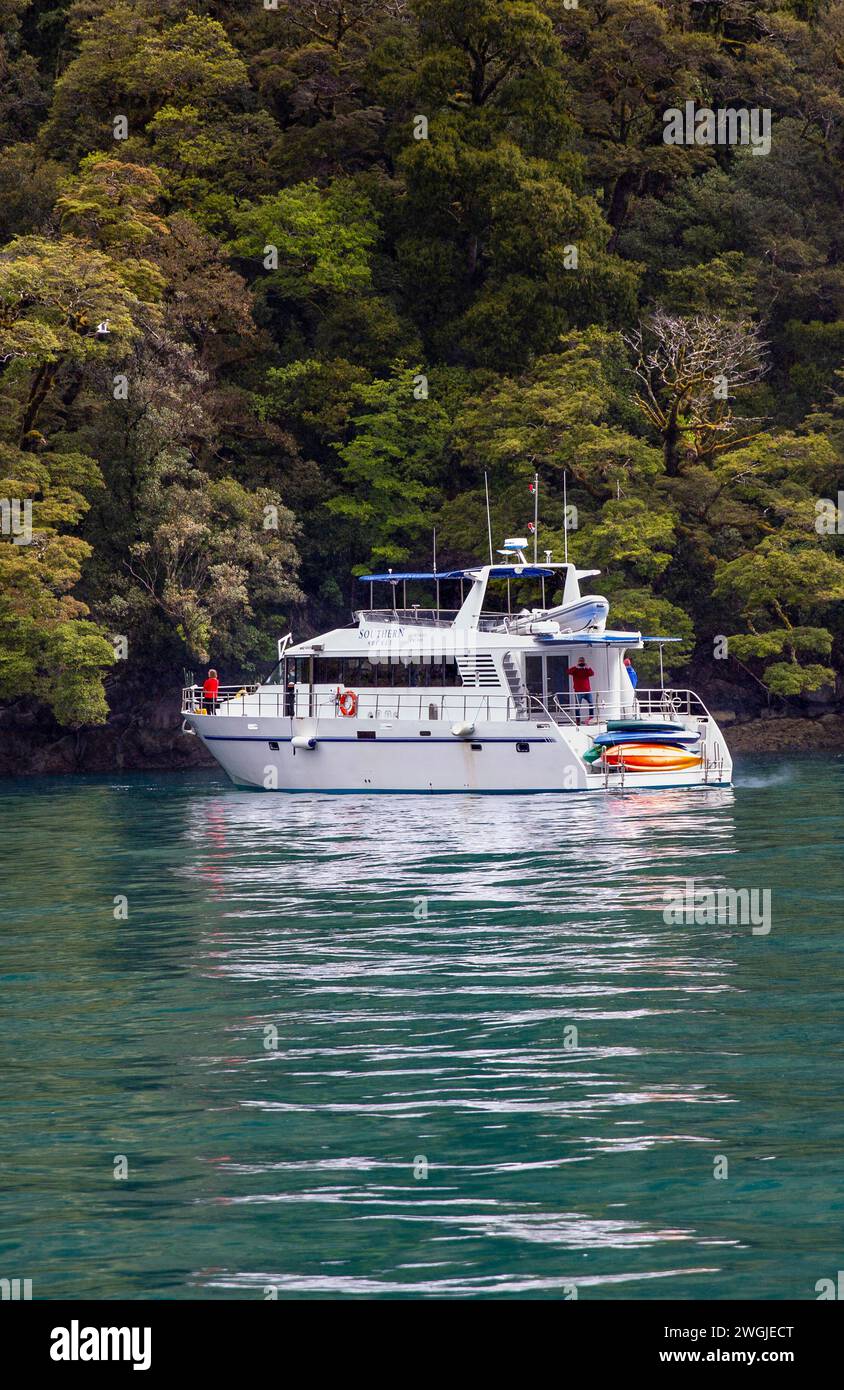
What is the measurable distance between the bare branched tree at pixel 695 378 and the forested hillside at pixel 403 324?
18 centimetres

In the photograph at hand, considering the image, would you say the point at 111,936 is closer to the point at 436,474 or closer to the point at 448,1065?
the point at 448,1065

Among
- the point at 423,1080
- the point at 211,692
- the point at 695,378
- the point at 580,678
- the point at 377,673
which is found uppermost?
the point at 695,378

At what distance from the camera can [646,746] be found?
4109cm

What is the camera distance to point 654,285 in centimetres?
6662

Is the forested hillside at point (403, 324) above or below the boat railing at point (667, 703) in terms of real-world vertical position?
above

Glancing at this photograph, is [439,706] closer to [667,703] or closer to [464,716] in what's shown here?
[464,716]

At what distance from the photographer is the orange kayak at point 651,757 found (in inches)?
1613

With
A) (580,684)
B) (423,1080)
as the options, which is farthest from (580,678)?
(423,1080)

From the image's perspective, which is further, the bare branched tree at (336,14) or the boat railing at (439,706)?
the bare branched tree at (336,14)

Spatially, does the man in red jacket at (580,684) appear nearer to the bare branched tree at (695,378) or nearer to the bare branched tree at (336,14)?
the bare branched tree at (695,378)

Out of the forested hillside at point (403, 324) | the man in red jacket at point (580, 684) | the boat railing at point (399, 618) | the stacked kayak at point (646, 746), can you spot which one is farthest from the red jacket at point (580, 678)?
the forested hillside at point (403, 324)

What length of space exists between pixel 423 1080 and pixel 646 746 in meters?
26.5

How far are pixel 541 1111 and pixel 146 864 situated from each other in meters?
17.8

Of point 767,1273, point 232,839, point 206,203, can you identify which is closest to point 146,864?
point 232,839
